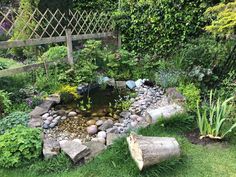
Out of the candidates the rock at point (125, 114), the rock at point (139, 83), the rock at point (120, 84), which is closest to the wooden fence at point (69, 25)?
the rock at point (120, 84)

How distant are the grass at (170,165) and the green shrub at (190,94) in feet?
2.50

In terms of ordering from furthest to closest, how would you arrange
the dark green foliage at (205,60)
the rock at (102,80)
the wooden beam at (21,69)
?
1. the rock at (102,80)
2. the dark green foliage at (205,60)
3. the wooden beam at (21,69)

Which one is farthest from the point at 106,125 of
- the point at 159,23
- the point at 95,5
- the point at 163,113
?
the point at 95,5

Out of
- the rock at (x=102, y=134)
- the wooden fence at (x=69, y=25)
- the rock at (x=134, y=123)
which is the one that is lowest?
the rock at (x=102, y=134)

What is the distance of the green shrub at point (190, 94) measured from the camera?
4.05 meters

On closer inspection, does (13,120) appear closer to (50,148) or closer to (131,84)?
(50,148)

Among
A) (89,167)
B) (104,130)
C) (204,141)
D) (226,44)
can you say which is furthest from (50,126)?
(226,44)

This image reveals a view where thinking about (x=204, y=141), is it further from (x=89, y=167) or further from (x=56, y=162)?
(x=56, y=162)

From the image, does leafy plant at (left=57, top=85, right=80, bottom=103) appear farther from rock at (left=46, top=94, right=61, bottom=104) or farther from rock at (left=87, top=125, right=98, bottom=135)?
rock at (left=87, top=125, right=98, bottom=135)

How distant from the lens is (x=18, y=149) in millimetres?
3094

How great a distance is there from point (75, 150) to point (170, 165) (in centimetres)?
104

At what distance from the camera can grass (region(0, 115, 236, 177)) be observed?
2.95 metres

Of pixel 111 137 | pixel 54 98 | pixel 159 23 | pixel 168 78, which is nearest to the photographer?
pixel 111 137

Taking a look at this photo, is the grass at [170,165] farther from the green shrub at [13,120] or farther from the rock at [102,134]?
the green shrub at [13,120]
